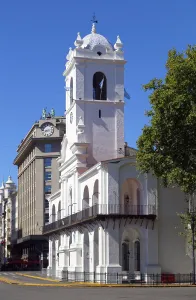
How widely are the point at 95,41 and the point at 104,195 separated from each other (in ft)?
66.7

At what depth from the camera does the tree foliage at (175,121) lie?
43156mm

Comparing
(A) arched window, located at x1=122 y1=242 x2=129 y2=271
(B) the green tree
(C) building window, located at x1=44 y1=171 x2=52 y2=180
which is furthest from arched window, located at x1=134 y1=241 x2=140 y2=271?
(C) building window, located at x1=44 y1=171 x2=52 y2=180

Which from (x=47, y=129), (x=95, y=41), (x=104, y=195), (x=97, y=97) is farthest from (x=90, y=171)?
(x=47, y=129)

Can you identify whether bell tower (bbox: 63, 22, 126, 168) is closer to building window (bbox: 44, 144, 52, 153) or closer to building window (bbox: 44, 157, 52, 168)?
building window (bbox: 44, 157, 52, 168)

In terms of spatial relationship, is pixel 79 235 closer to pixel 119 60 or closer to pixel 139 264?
pixel 139 264

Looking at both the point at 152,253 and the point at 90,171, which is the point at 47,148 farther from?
the point at 152,253

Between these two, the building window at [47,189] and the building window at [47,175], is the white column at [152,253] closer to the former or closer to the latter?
the building window at [47,189]

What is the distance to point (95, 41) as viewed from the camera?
6700 centimetres

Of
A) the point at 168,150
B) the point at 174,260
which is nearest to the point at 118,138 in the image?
the point at 174,260

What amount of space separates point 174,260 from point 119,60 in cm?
2286

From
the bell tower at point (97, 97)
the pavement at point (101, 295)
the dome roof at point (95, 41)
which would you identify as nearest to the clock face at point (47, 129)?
the bell tower at point (97, 97)

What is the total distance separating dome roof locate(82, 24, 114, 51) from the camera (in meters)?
66.5

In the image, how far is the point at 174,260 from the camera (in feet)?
178

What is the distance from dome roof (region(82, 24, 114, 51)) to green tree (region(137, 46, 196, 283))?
22.0 m
